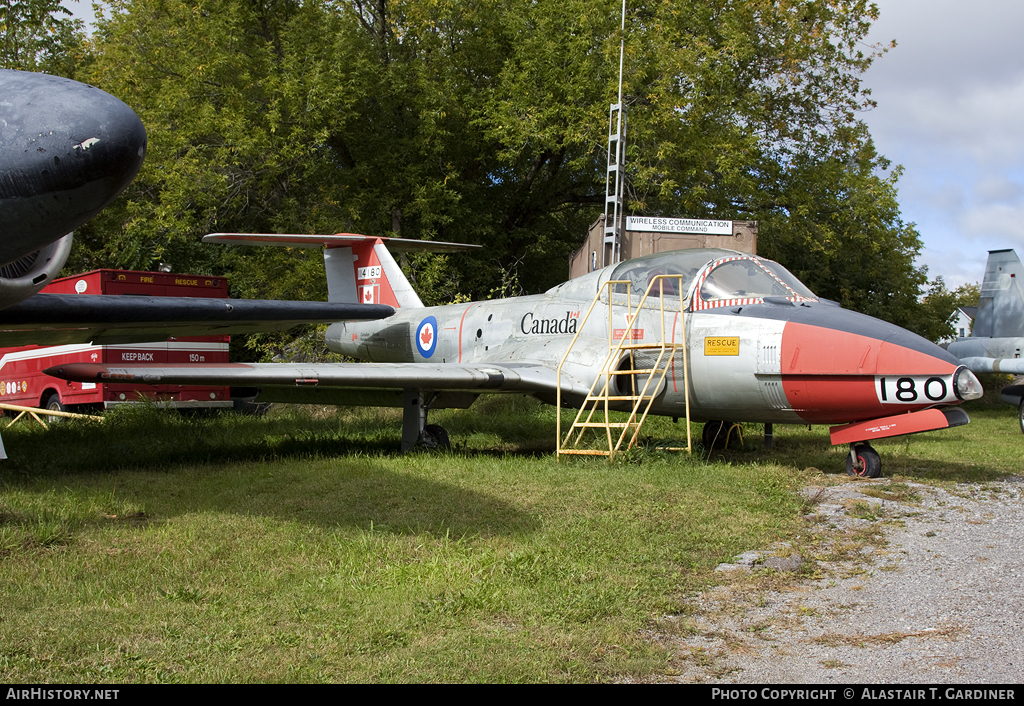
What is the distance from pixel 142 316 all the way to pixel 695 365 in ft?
17.7

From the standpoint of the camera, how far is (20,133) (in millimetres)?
2744

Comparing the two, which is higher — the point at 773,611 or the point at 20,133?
the point at 20,133

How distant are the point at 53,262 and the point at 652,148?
18188mm

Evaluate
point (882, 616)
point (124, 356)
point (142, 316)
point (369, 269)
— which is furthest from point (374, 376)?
point (124, 356)

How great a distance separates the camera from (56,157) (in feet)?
8.98

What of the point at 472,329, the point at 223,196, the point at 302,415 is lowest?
the point at 302,415

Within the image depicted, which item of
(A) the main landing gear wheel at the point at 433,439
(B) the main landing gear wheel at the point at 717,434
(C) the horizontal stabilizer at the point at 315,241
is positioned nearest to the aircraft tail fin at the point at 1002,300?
(B) the main landing gear wheel at the point at 717,434

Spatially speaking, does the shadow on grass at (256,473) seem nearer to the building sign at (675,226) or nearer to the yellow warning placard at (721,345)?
the yellow warning placard at (721,345)

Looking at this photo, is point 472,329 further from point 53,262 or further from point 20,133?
point 20,133

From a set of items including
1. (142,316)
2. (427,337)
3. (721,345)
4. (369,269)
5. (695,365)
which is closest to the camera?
(142,316)

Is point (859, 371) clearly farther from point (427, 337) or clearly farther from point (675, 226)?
point (675, 226)

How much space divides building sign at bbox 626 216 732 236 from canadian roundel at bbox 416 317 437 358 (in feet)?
14.5

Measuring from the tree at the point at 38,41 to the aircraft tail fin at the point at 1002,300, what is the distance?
23109 millimetres
